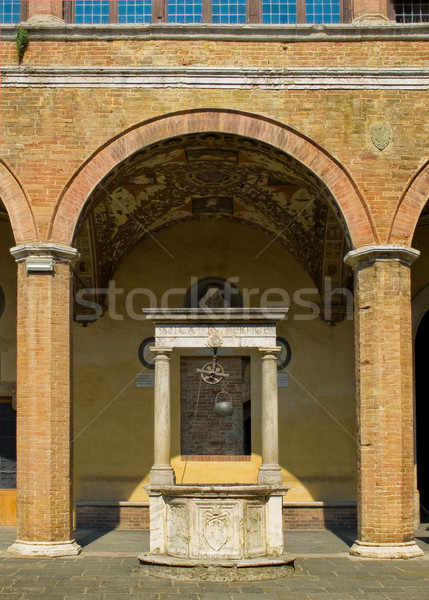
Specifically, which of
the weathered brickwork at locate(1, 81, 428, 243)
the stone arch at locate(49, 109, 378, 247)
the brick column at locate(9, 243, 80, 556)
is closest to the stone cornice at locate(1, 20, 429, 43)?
the weathered brickwork at locate(1, 81, 428, 243)

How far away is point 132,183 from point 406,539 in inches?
256

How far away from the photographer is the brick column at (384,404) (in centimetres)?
1149

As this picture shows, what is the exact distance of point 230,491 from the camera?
1019 centimetres

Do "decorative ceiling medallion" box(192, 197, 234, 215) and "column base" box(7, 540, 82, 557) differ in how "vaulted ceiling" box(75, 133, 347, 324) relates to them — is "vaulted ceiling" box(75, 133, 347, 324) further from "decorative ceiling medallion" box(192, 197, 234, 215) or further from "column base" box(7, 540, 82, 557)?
"column base" box(7, 540, 82, 557)

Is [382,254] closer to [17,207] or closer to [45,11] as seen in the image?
[17,207]

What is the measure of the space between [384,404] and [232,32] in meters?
5.16

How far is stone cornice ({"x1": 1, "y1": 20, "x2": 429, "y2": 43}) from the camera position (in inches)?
485

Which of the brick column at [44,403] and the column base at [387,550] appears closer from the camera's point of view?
the column base at [387,550]

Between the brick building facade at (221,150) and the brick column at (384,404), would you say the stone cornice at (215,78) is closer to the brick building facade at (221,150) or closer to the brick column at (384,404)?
the brick building facade at (221,150)

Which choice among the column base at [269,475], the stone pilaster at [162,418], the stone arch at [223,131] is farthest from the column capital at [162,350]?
the column base at [269,475]

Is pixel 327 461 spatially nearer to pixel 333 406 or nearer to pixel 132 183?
pixel 333 406

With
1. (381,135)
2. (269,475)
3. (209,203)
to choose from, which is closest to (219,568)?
(269,475)

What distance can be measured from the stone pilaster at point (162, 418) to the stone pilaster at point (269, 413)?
4.07 feet

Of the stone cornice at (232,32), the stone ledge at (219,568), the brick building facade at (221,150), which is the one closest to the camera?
the stone ledge at (219,568)
